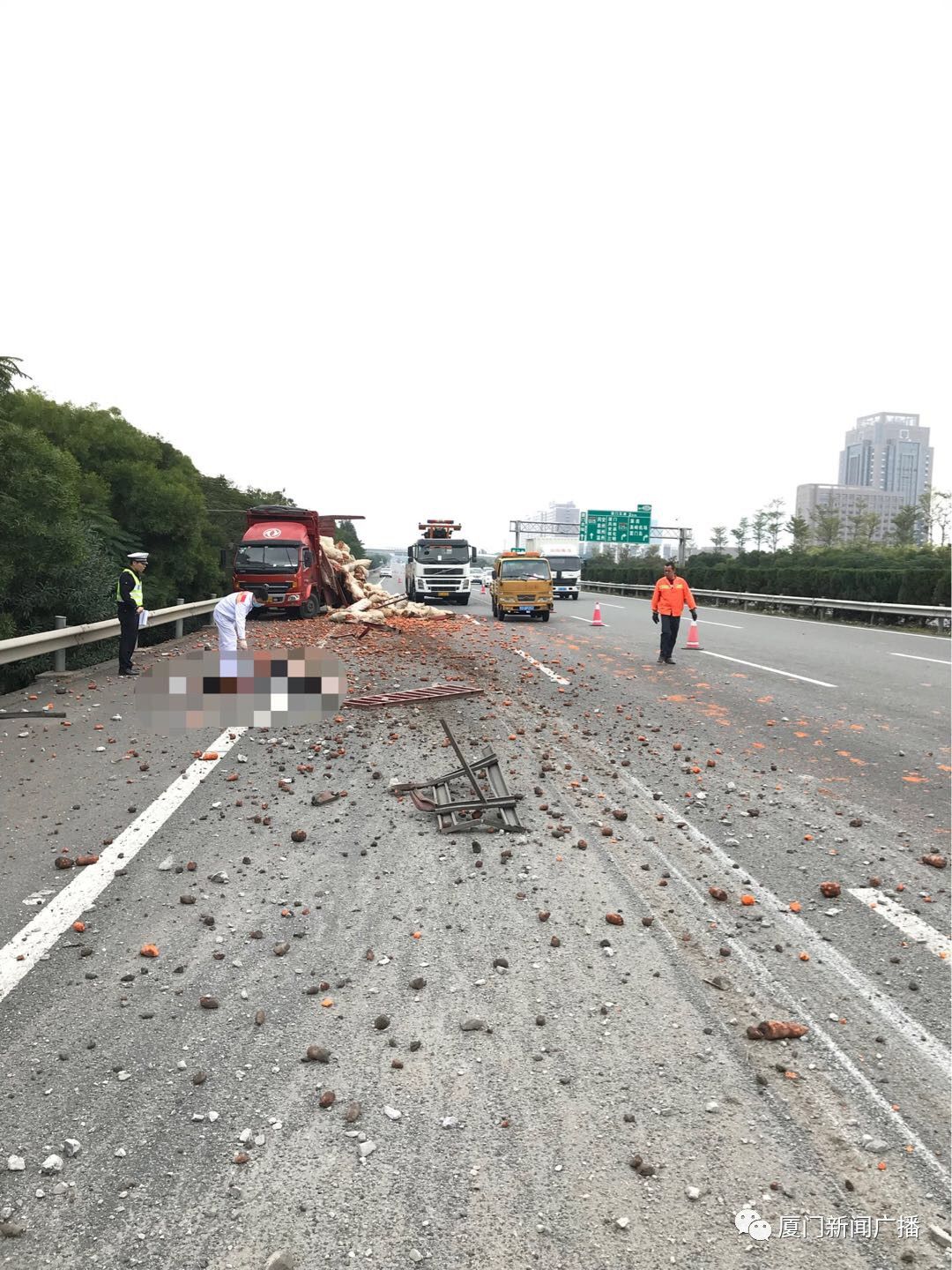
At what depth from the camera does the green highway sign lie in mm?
65750

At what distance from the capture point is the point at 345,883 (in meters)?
4.80

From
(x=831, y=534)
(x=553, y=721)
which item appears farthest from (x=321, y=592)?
(x=831, y=534)

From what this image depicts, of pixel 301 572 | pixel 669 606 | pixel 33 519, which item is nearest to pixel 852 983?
pixel 669 606

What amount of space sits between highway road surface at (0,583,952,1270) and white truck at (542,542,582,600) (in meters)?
34.5

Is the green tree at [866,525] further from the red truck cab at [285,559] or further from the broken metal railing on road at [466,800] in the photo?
the broken metal railing on road at [466,800]

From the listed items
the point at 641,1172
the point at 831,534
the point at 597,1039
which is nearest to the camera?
the point at 641,1172

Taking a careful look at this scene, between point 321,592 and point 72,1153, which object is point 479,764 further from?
point 321,592

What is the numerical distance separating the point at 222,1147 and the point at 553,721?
7.24 m

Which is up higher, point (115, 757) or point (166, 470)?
point (166, 470)

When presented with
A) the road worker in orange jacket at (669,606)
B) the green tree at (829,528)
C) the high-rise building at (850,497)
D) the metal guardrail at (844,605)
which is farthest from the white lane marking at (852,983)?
the high-rise building at (850,497)

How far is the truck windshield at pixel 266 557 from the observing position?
81.7ft

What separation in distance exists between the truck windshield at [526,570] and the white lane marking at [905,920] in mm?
22374

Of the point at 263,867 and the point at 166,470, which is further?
the point at 166,470

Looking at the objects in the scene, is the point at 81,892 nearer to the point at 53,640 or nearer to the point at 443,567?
the point at 53,640
